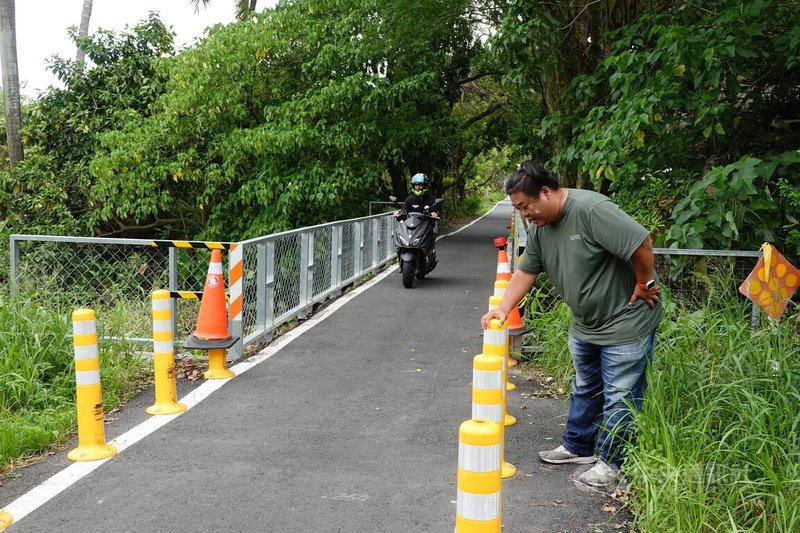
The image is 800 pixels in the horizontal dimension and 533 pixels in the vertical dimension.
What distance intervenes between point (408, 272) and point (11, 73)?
11.7 m

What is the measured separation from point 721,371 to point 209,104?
52.4 ft

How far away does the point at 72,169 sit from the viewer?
19.9 meters

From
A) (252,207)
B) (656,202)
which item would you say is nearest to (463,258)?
(252,207)

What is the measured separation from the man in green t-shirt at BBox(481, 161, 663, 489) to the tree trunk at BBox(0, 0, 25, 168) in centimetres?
1715

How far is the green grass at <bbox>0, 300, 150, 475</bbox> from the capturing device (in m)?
5.23

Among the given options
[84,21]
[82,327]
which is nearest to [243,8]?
[84,21]

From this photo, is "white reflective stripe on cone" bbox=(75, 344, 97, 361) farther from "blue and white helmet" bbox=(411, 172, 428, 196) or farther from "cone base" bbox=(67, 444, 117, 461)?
"blue and white helmet" bbox=(411, 172, 428, 196)

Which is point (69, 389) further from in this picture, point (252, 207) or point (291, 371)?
point (252, 207)

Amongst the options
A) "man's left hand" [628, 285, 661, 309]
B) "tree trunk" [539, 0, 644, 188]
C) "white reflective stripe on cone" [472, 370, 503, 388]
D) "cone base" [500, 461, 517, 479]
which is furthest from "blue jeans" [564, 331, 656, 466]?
"tree trunk" [539, 0, 644, 188]

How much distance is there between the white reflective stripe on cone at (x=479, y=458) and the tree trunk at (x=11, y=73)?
18.7 m

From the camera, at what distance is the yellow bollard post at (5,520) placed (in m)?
4.00

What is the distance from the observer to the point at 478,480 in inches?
103

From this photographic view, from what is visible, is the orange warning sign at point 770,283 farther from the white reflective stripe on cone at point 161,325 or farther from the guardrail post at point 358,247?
the guardrail post at point 358,247

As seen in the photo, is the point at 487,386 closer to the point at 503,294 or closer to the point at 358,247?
the point at 503,294
